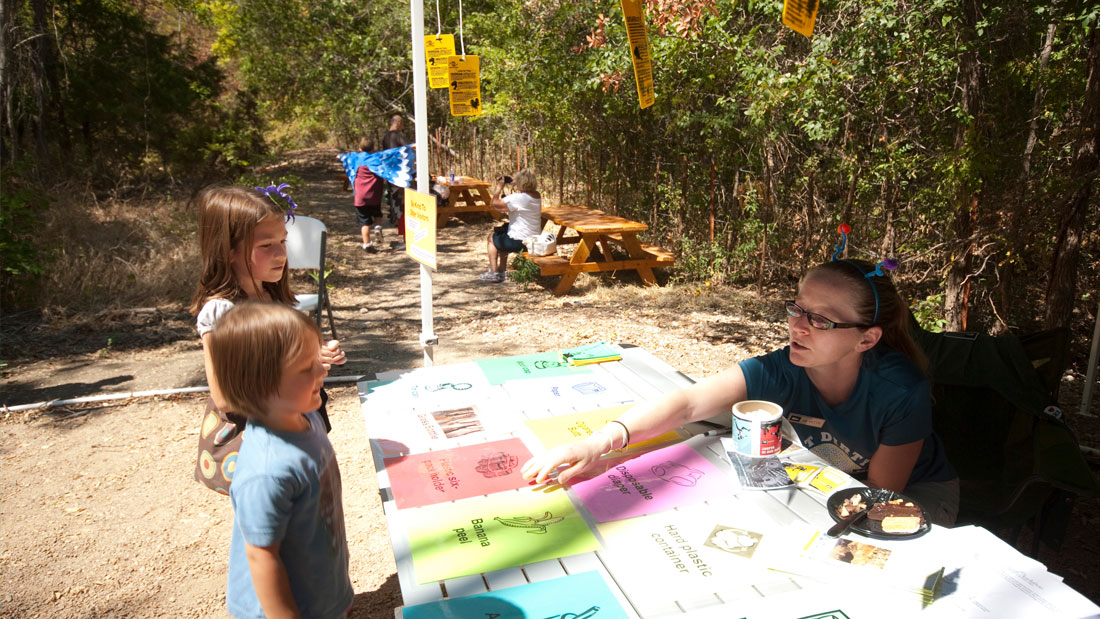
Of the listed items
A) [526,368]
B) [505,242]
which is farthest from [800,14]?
[505,242]

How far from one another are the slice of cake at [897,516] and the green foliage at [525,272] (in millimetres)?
6002

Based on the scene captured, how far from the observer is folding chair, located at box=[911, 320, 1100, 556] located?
7.41ft

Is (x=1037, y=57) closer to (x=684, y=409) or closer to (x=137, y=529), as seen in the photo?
(x=684, y=409)

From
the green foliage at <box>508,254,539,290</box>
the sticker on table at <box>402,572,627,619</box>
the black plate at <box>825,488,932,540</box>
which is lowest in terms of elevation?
the green foliage at <box>508,254,539,290</box>

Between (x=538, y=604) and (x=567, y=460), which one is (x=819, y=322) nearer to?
(x=567, y=460)

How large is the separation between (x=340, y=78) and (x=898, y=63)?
39.5 feet

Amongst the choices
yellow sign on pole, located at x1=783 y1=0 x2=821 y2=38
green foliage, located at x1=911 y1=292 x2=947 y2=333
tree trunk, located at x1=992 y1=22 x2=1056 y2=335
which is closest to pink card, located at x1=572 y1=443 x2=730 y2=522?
yellow sign on pole, located at x1=783 y1=0 x2=821 y2=38

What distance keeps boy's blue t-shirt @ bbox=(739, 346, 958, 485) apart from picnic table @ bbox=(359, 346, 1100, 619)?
219mm

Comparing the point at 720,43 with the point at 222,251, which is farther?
the point at 720,43

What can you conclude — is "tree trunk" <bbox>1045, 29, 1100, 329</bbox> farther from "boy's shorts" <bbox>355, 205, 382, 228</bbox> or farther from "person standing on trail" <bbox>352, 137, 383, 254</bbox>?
"boy's shorts" <bbox>355, 205, 382, 228</bbox>

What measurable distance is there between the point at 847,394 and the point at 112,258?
6.93m

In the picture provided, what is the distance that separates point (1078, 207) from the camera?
3.76m

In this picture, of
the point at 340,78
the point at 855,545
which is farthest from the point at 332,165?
the point at 855,545

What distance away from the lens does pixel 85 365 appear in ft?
16.4
